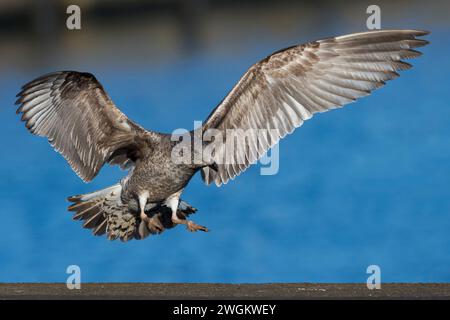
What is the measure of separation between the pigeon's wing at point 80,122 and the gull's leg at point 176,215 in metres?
0.41

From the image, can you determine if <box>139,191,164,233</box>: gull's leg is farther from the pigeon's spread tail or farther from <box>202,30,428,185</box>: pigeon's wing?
<box>202,30,428,185</box>: pigeon's wing

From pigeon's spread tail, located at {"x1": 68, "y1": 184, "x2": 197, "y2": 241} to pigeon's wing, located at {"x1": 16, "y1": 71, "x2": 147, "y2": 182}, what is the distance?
227 millimetres

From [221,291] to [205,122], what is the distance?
50.1 inches

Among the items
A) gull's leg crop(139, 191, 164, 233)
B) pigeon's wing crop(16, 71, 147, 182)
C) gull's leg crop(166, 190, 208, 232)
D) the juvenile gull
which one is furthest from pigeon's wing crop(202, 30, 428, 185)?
pigeon's wing crop(16, 71, 147, 182)

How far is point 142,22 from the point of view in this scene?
15.6 m

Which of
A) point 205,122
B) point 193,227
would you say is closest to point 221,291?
Answer: point 193,227

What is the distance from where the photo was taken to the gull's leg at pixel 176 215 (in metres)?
6.86

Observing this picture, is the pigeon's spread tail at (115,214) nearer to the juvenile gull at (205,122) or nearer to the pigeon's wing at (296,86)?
the juvenile gull at (205,122)

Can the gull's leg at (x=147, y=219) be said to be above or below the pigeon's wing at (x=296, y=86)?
below

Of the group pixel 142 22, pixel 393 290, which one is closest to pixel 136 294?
pixel 393 290

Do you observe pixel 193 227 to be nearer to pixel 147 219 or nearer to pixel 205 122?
pixel 147 219

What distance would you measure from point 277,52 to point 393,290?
1840 millimetres

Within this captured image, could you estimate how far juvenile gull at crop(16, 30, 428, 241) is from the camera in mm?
6910

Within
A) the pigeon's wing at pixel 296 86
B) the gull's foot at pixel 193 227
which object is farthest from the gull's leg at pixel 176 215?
the pigeon's wing at pixel 296 86
